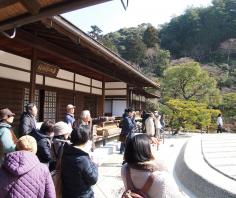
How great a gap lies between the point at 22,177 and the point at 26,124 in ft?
9.71

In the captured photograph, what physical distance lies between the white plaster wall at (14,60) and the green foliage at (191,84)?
2081 cm

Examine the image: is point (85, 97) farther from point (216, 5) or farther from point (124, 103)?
point (216, 5)

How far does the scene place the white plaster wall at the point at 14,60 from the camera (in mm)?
8227

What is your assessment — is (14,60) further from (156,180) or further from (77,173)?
(156,180)

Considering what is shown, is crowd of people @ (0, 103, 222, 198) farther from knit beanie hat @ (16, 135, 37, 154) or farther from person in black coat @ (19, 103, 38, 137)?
person in black coat @ (19, 103, 38, 137)

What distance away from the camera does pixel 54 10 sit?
3.70m

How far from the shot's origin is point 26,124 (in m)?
5.38

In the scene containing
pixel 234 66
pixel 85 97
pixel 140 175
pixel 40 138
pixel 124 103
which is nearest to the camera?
pixel 140 175

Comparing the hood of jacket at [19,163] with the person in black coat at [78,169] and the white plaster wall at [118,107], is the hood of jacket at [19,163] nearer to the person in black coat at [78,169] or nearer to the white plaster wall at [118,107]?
the person in black coat at [78,169]

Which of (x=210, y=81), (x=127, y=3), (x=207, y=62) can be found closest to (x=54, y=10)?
(x=127, y=3)

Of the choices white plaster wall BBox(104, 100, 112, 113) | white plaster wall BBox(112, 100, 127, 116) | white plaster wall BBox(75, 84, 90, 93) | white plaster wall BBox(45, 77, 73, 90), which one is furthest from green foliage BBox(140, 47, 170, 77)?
white plaster wall BBox(45, 77, 73, 90)

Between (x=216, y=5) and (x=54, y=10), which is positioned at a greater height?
(x=216, y=5)

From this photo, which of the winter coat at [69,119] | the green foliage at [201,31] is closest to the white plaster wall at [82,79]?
the winter coat at [69,119]

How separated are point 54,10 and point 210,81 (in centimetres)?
2609
